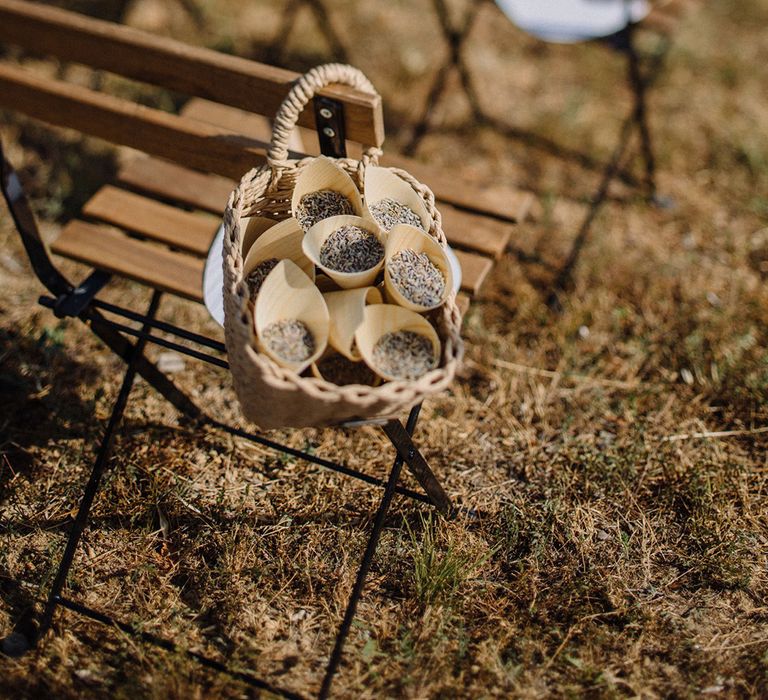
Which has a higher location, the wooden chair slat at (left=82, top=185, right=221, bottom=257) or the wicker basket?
the wooden chair slat at (left=82, top=185, right=221, bottom=257)

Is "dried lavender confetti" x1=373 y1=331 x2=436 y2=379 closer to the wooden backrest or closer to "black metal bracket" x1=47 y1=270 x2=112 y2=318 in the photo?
the wooden backrest

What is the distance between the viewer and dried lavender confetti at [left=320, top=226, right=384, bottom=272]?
→ 1665 millimetres

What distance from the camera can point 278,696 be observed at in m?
1.96

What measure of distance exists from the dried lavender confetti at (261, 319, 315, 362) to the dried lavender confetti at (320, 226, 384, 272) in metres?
0.18

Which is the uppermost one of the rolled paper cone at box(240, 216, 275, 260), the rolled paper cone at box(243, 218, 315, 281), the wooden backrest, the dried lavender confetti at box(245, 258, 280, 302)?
the wooden backrest

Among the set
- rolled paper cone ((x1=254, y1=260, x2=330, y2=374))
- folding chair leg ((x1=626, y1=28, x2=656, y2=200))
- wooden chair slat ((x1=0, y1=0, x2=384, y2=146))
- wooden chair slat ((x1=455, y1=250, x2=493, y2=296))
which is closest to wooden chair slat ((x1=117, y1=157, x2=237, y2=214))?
wooden chair slat ((x1=0, y1=0, x2=384, y2=146))

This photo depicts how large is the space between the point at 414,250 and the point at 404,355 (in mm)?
270

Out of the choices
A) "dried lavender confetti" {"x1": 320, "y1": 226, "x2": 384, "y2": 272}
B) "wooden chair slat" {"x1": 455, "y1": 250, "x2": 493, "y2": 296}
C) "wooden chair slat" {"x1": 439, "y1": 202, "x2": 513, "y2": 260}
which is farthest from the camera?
"wooden chair slat" {"x1": 439, "y1": 202, "x2": 513, "y2": 260}

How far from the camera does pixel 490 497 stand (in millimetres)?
2389

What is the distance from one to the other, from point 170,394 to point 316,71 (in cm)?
121

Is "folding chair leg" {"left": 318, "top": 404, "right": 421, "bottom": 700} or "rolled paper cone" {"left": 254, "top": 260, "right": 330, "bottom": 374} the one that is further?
"folding chair leg" {"left": 318, "top": 404, "right": 421, "bottom": 700}

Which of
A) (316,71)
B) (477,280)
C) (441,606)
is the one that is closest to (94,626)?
(441,606)

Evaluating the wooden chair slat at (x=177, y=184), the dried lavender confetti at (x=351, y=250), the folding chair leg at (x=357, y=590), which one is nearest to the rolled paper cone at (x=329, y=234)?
the dried lavender confetti at (x=351, y=250)

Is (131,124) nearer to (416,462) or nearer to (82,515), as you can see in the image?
(82,515)
